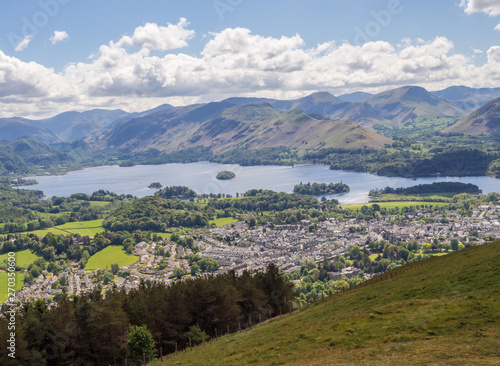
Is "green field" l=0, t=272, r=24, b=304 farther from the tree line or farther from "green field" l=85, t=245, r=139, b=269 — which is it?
the tree line

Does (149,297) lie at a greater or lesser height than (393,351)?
lesser

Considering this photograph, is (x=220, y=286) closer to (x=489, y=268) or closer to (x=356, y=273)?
(x=489, y=268)

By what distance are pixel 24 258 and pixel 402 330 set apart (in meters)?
93.7

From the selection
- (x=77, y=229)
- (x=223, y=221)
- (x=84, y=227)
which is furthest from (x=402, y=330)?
(x=84, y=227)

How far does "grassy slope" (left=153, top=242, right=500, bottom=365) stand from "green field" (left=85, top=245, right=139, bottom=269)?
6734cm

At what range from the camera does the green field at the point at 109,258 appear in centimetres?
Result: 8938

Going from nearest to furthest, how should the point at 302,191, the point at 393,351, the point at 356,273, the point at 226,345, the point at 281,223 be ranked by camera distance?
the point at 393,351, the point at 226,345, the point at 356,273, the point at 281,223, the point at 302,191

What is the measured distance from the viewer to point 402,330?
66.7ft

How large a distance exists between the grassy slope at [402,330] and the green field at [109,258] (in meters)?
67.3

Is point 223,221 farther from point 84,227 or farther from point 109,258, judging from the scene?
point 109,258

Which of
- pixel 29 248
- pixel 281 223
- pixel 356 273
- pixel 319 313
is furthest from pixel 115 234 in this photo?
pixel 319 313

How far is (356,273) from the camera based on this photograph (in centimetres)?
7412

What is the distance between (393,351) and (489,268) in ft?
40.3

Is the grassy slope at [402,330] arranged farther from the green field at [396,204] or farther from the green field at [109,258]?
the green field at [396,204]
